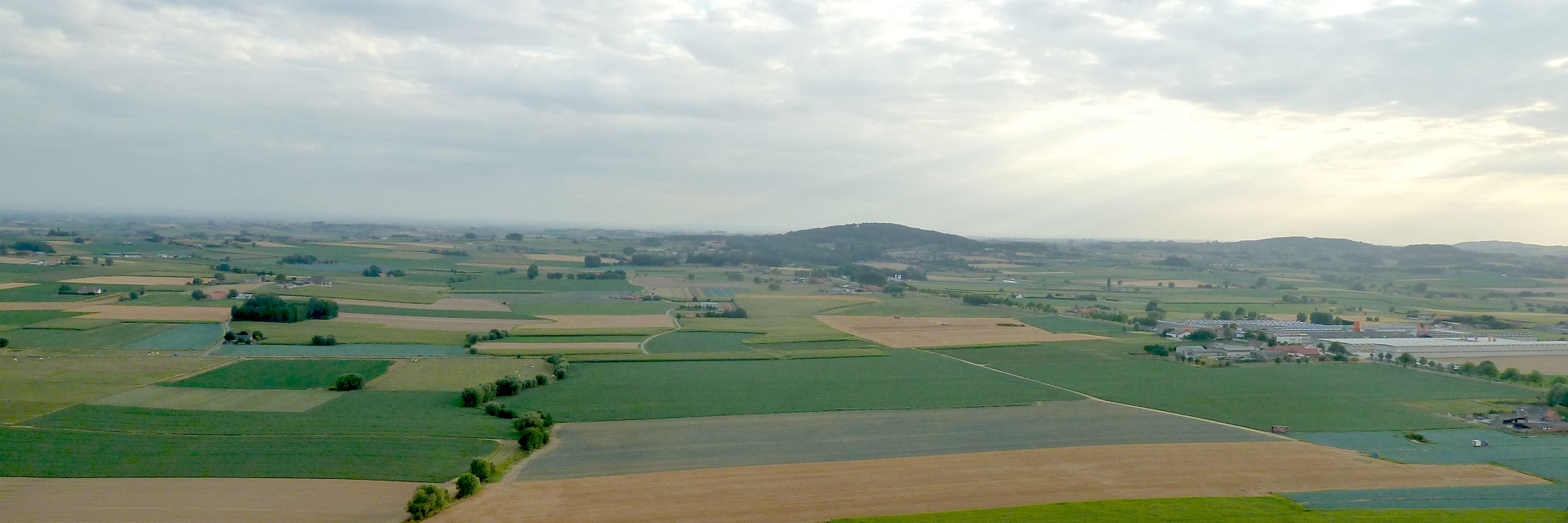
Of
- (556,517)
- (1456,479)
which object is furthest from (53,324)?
(1456,479)

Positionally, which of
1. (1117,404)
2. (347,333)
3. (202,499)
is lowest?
(202,499)

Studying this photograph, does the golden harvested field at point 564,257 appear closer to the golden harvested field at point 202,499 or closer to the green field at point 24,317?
the green field at point 24,317

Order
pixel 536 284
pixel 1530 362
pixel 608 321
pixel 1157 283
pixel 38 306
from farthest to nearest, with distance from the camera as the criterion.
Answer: pixel 1157 283 < pixel 536 284 < pixel 608 321 < pixel 38 306 < pixel 1530 362

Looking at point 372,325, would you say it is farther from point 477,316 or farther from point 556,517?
point 556,517

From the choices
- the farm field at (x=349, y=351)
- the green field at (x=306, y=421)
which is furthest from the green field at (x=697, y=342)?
the green field at (x=306, y=421)

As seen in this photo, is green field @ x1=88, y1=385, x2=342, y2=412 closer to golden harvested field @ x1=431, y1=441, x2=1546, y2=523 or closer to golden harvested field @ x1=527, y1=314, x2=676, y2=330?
golden harvested field @ x1=431, y1=441, x2=1546, y2=523

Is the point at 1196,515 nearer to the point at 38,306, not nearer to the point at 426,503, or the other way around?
the point at 426,503

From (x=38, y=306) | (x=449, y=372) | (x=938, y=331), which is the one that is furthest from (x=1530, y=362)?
(x=38, y=306)
